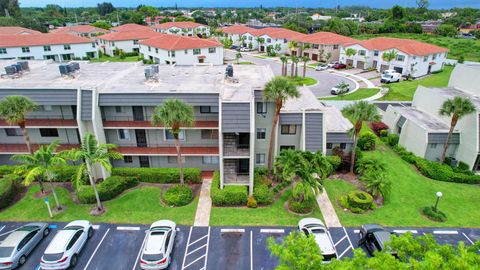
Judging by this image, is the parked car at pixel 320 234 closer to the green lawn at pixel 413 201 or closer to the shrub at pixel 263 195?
the green lawn at pixel 413 201

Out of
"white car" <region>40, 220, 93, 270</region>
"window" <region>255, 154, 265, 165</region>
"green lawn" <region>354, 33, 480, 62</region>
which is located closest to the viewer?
"white car" <region>40, 220, 93, 270</region>

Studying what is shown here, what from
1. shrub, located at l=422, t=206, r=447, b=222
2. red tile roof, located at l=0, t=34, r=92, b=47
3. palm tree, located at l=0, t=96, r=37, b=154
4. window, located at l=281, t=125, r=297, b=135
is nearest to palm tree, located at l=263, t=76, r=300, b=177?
window, located at l=281, t=125, r=297, b=135

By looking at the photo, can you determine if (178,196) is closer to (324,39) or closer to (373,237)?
(373,237)

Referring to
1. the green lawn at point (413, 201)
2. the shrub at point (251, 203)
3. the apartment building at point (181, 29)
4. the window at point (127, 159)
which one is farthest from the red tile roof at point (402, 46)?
the window at point (127, 159)

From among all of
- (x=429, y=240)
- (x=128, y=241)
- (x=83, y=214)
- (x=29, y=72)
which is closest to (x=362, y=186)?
(x=429, y=240)

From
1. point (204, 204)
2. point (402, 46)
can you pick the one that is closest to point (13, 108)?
point (204, 204)

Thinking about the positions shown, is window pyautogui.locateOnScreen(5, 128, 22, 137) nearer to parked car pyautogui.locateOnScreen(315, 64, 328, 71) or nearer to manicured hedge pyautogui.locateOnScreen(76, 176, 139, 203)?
manicured hedge pyautogui.locateOnScreen(76, 176, 139, 203)

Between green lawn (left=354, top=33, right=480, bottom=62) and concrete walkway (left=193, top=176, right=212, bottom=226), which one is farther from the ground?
green lawn (left=354, top=33, right=480, bottom=62)

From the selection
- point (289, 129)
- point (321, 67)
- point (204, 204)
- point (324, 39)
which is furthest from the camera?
point (324, 39)
